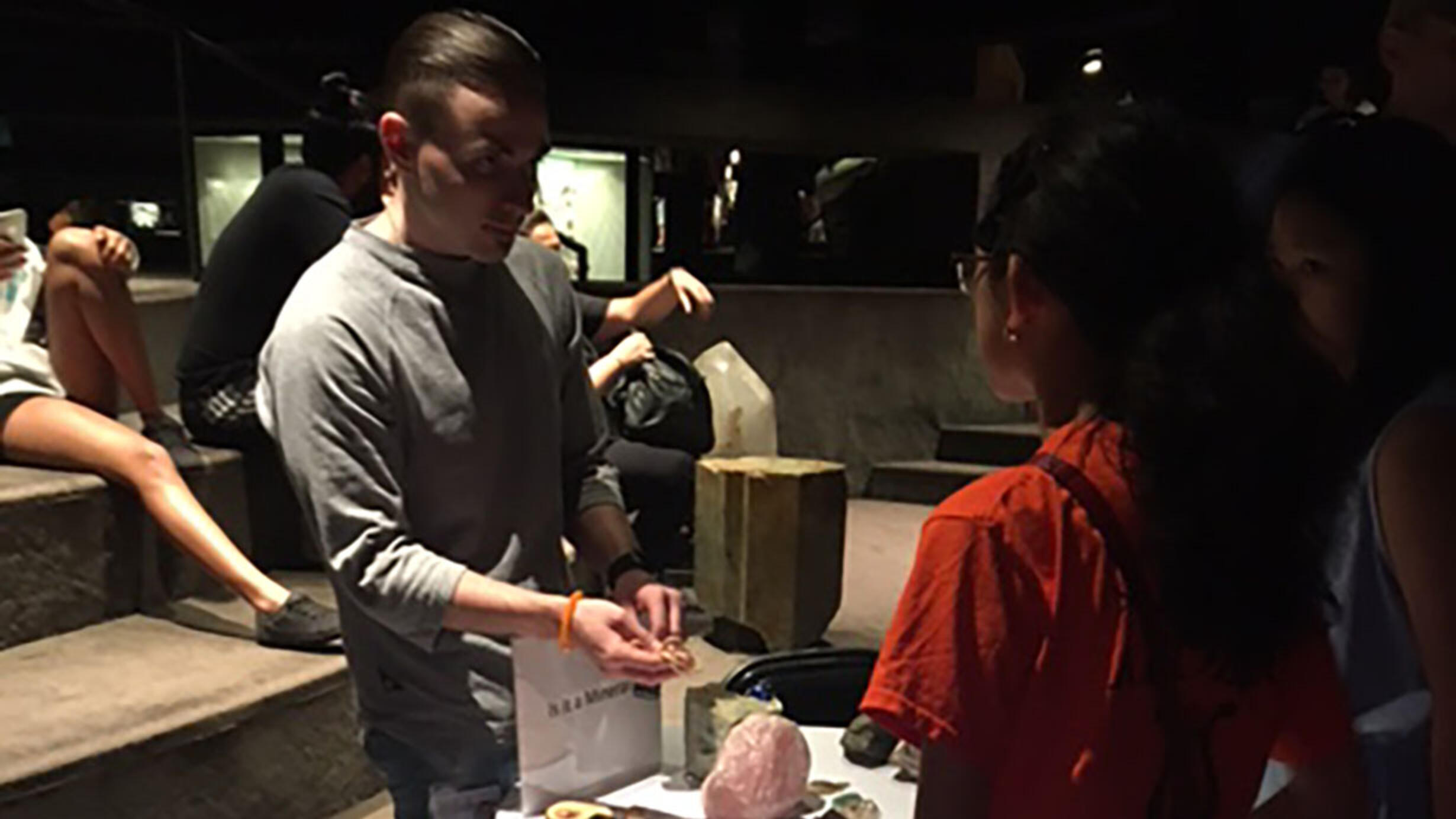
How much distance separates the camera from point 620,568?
4.74ft

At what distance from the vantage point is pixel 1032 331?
878 mm

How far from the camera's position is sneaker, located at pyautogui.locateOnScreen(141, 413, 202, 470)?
2973mm

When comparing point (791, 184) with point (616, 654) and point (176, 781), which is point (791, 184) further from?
point (616, 654)

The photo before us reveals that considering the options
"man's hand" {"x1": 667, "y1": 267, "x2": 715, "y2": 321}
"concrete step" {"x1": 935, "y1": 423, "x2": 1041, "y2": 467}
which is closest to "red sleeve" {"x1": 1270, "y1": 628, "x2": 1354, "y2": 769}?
"man's hand" {"x1": 667, "y1": 267, "x2": 715, "y2": 321}

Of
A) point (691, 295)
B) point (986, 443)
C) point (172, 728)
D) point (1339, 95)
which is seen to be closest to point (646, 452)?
point (691, 295)

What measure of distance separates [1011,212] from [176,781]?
6.80 ft

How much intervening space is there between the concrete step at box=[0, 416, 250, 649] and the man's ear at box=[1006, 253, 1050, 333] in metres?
2.42

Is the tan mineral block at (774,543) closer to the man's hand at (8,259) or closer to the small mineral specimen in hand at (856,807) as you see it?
the man's hand at (8,259)

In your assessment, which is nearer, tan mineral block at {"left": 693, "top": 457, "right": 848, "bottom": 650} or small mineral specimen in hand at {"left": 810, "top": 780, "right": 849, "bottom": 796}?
small mineral specimen in hand at {"left": 810, "top": 780, "right": 849, "bottom": 796}

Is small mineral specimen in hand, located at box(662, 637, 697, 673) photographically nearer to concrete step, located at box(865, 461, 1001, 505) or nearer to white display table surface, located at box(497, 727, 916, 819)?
white display table surface, located at box(497, 727, 916, 819)

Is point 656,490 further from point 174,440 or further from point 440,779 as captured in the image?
point 440,779

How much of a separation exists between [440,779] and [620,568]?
1.04 feet

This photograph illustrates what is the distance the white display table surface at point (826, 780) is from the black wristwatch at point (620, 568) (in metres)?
0.24

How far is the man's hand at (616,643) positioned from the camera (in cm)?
115
